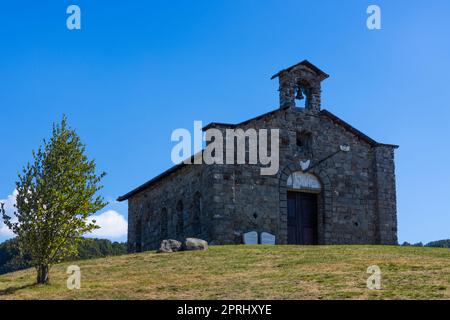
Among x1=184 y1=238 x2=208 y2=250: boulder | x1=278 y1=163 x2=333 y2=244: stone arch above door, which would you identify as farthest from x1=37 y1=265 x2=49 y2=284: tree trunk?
x1=278 y1=163 x2=333 y2=244: stone arch above door

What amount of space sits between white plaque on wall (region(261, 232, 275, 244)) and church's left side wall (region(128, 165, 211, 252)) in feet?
7.51

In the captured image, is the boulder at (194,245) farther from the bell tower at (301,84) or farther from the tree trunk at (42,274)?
the bell tower at (301,84)

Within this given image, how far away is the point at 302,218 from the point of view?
28891 millimetres

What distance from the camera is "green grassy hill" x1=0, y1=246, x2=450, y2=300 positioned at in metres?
14.2

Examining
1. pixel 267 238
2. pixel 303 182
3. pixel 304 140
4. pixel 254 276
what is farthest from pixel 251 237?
pixel 254 276

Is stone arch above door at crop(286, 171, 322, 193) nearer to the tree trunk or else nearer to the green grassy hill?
the green grassy hill

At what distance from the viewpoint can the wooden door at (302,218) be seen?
28594 mm

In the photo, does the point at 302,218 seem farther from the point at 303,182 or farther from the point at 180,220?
the point at 180,220

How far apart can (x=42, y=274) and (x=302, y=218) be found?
546 inches

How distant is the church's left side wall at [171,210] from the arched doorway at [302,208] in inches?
153

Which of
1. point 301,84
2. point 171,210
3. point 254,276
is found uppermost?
point 301,84

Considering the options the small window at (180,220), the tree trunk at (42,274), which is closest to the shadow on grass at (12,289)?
the tree trunk at (42,274)
